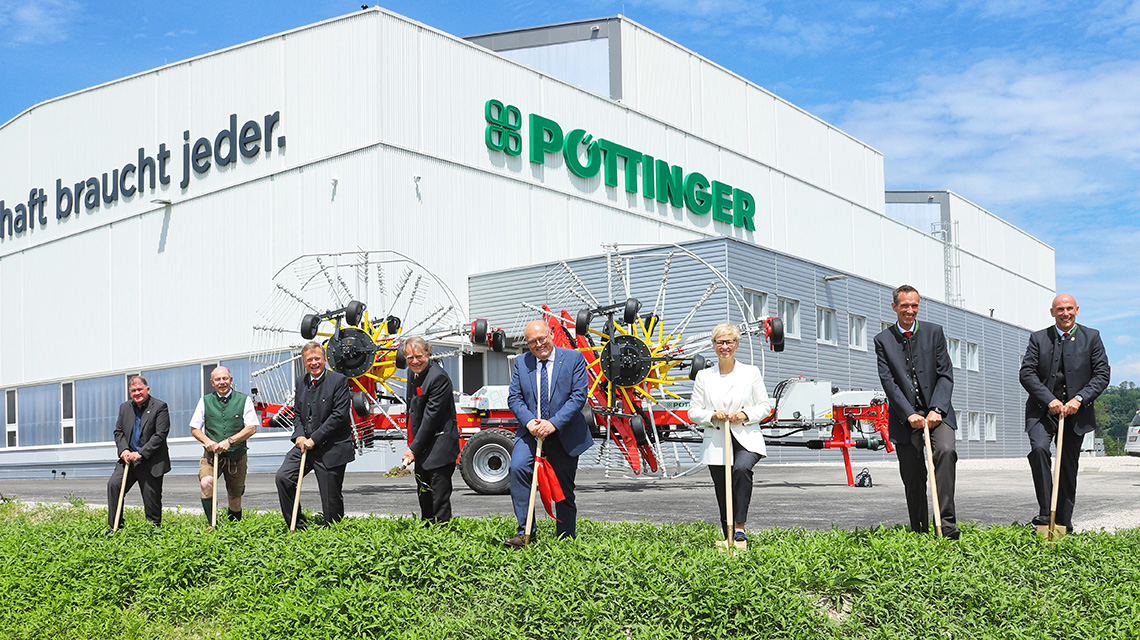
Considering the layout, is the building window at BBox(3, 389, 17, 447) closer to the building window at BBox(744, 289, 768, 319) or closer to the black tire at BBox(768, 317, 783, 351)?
the building window at BBox(744, 289, 768, 319)

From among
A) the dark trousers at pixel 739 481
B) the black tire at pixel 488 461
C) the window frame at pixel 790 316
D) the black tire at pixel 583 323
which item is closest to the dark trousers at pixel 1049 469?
the dark trousers at pixel 739 481

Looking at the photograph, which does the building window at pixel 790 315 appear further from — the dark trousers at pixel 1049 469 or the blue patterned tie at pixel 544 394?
the blue patterned tie at pixel 544 394

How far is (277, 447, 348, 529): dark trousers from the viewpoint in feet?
30.1

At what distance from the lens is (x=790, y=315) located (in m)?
29.8

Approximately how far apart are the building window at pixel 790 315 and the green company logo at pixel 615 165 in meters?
6.09

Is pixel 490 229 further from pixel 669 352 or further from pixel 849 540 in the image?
pixel 849 540

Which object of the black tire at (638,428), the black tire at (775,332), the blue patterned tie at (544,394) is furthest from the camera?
the black tire at (775,332)

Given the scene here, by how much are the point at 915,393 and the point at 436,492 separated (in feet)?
13.0

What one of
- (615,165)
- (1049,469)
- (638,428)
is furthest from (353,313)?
(615,165)

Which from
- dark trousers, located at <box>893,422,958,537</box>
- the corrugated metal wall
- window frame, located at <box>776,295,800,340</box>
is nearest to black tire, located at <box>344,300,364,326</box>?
the corrugated metal wall

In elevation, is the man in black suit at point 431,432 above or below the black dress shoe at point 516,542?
above

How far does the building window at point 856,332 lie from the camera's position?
32.7m

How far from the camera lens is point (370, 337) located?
54.0ft

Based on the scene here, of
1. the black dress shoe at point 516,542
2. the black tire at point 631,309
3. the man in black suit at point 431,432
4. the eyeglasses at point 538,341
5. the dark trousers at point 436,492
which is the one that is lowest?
the black dress shoe at point 516,542
